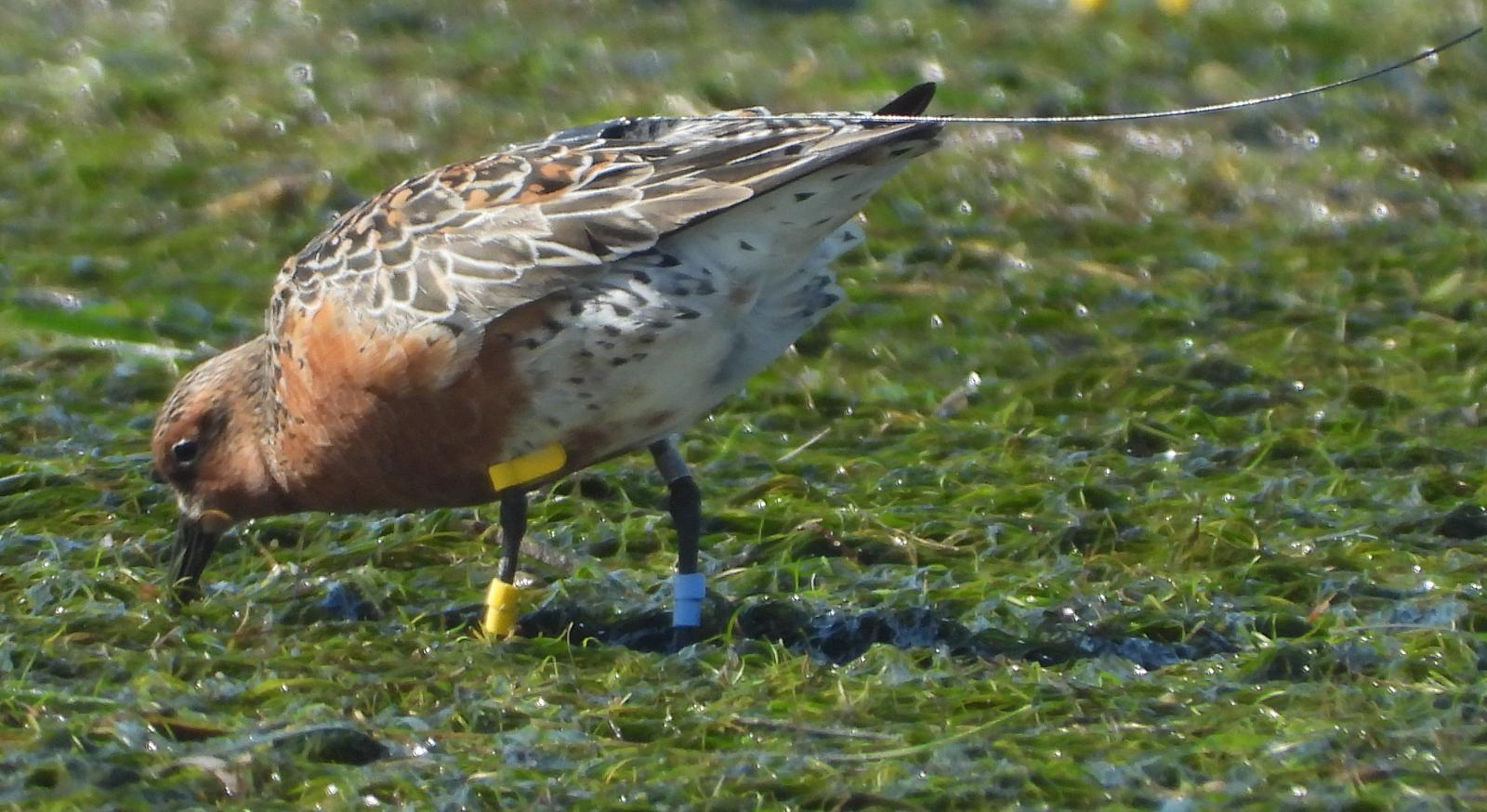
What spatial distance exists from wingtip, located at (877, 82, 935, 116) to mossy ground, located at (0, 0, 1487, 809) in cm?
123

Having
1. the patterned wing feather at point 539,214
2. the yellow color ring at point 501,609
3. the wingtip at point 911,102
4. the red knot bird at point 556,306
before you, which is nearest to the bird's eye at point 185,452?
the red knot bird at point 556,306

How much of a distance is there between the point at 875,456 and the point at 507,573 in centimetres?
163

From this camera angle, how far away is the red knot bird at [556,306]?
18.4ft

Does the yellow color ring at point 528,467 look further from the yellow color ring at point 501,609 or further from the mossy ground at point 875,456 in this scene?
the mossy ground at point 875,456

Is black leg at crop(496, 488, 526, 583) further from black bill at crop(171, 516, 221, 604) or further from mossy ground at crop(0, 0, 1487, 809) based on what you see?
black bill at crop(171, 516, 221, 604)

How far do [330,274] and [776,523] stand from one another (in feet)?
4.82

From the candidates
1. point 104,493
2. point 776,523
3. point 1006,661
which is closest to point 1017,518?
point 776,523

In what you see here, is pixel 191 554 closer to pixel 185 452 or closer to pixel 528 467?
pixel 185 452

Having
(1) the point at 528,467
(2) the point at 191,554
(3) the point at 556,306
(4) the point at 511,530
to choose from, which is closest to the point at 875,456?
(4) the point at 511,530

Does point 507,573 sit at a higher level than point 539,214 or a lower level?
lower

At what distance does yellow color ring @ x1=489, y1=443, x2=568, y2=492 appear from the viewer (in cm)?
582

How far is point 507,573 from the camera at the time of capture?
19.6 ft

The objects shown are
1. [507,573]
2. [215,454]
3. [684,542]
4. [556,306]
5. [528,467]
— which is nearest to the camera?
[556,306]

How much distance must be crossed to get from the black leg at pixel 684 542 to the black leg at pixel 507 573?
41 cm
